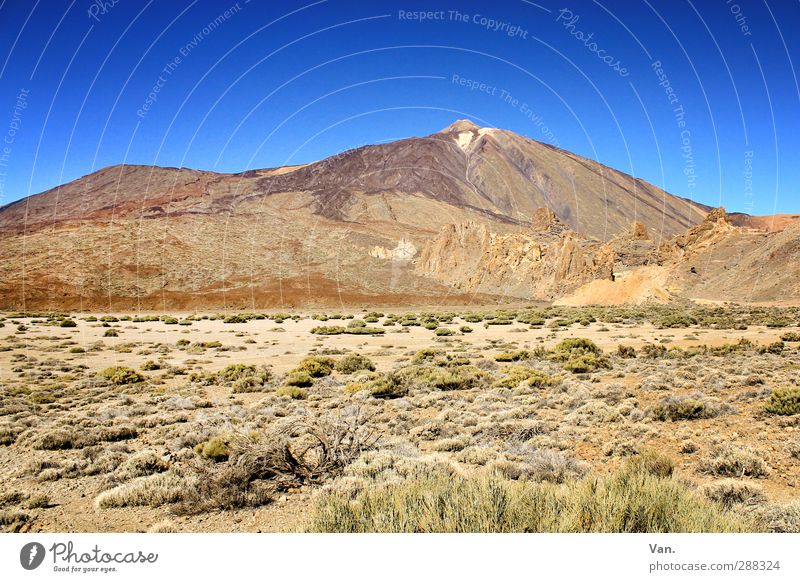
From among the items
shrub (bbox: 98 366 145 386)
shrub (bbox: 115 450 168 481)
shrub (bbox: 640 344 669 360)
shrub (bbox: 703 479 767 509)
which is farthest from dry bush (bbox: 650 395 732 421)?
shrub (bbox: 98 366 145 386)

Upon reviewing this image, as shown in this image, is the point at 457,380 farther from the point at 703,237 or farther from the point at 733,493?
the point at 703,237

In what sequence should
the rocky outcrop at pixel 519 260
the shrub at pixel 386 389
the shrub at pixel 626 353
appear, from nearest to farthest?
the shrub at pixel 386 389 → the shrub at pixel 626 353 → the rocky outcrop at pixel 519 260

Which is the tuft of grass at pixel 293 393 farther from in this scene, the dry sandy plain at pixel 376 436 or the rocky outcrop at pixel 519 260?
the rocky outcrop at pixel 519 260

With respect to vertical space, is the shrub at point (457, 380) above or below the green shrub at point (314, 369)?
above

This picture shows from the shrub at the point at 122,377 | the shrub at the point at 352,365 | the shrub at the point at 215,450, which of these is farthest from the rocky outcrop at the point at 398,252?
the shrub at the point at 215,450

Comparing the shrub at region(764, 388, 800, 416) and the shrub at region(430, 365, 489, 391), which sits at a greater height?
the shrub at region(764, 388, 800, 416)

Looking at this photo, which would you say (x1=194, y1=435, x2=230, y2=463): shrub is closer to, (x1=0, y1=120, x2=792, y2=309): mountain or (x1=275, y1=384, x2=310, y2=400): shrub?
(x1=275, y1=384, x2=310, y2=400): shrub
